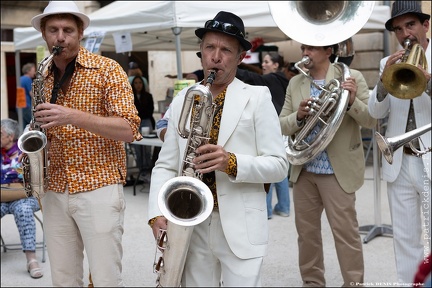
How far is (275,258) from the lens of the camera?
17.9ft

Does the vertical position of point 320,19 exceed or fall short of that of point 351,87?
it exceeds it

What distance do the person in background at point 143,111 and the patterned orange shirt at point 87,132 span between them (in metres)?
6.19

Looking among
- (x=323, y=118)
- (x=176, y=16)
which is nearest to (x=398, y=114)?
(x=323, y=118)

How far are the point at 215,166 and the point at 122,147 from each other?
952 millimetres

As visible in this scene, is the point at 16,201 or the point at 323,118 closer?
the point at 323,118

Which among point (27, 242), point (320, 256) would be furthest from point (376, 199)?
point (27, 242)

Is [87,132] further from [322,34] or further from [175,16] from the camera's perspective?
[175,16]

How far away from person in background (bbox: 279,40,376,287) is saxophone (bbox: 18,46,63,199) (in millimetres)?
1642

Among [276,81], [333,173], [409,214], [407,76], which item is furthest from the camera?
[276,81]

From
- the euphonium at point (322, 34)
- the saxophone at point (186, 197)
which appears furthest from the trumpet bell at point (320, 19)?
the saxophone at point (186, 197)

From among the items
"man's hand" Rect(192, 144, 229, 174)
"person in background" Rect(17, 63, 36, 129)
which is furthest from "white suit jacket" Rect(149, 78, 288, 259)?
"person in background" Rect(17, 63, 36, 129)

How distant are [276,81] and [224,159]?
3.48 m

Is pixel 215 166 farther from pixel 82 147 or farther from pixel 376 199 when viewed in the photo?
pixel 376 199

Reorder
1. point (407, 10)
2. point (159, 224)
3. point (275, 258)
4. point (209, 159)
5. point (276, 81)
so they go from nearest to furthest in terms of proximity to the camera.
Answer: point (209, 159) < point (159, 224) < point (407, 10) < point (275, 258) < point (276, 81)
